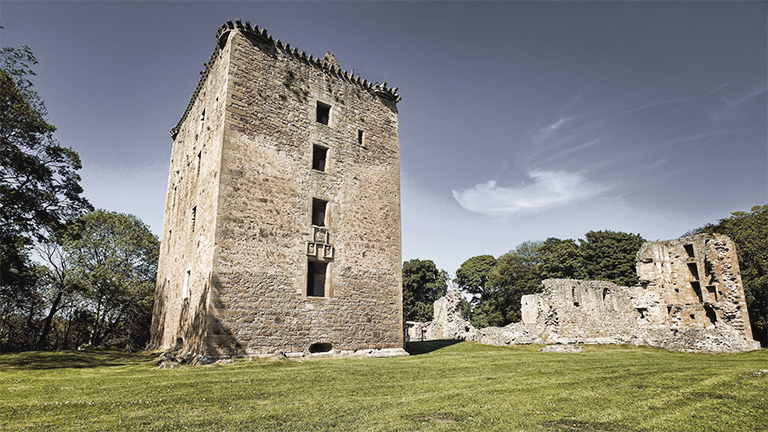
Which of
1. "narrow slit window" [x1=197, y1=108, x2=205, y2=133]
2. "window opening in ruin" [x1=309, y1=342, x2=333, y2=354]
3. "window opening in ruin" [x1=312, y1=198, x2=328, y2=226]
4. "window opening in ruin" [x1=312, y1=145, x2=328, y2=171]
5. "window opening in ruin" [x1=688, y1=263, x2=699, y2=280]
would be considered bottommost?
"window opening in ruin" [x1=309, y1=342, x2=333, y2=354]

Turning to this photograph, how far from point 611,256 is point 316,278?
117 ft

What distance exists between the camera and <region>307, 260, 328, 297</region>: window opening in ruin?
557 inches

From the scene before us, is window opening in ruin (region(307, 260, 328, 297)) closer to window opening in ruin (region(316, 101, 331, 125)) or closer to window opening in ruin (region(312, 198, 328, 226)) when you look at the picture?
window opening in ruin (region(312, 198, 328, 226))

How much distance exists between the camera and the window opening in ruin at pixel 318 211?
15.0 meters

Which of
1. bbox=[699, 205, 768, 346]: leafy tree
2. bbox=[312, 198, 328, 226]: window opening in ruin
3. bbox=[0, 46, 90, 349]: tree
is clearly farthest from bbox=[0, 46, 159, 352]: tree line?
bbox=[699, 205, 768, 346]: leafy tree

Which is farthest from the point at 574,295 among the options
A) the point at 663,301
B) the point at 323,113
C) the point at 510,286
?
the point at 510,286

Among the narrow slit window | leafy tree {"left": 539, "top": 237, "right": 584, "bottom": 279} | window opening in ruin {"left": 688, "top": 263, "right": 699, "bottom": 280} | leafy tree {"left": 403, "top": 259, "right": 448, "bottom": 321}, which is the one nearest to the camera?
the narrow slit window

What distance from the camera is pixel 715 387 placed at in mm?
7109

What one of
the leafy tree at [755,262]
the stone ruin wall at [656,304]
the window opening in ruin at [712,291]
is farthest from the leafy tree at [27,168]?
the leafy tree at [755,262]

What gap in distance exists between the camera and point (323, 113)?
54.4ft

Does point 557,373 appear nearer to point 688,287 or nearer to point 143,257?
point 688,287

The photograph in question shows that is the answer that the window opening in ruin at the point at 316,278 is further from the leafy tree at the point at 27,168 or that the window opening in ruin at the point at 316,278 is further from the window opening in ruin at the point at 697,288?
the window opening in ruin at the point at 697,288

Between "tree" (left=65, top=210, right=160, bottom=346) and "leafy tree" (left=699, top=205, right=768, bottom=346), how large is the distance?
4062cm

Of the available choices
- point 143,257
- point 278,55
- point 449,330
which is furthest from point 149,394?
point 143,257
